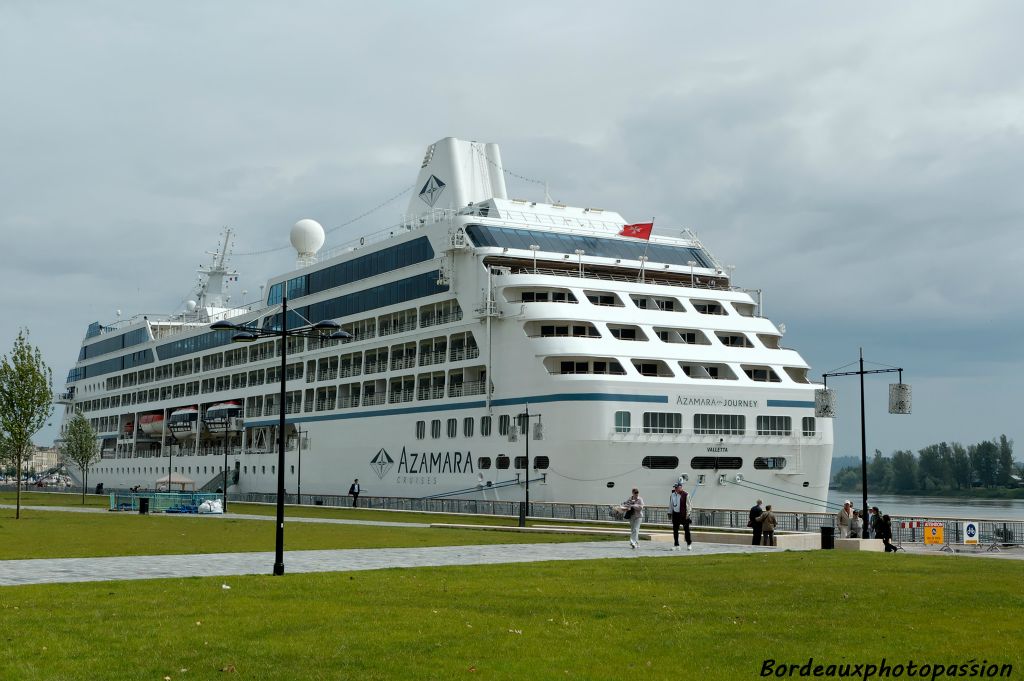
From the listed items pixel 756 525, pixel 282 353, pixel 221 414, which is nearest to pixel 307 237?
pixel 221 414

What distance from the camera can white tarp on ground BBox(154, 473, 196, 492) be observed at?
7007cm

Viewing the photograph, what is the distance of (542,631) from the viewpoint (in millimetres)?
12836

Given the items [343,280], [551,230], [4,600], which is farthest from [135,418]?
[4,600]

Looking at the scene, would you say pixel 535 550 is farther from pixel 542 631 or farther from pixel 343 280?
pixel 343 280

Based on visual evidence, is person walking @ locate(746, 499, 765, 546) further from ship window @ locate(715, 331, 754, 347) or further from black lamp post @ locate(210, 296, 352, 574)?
ship window @ locate(715, 331, 754, 347)

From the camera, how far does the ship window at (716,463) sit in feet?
147

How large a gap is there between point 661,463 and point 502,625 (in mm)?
31556

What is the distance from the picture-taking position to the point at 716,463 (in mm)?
44906

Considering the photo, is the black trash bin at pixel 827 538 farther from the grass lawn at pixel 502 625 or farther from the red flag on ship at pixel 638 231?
the red flag on ship at pixel 638 231

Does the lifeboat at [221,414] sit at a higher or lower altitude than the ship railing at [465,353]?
lower

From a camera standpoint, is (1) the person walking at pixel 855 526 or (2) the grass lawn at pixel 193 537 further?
(1) the person walking at pixel 855 526

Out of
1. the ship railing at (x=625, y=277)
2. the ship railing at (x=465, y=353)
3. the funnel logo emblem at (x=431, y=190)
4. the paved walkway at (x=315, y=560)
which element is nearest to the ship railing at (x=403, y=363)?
the ship railing at (x=465, y=353)

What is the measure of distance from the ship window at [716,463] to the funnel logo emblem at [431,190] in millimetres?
25535

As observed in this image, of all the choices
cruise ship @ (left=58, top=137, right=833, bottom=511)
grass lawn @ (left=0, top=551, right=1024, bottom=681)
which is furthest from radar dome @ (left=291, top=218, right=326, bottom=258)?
grass lawn @ (left=0, top=551, right=1024, bottom=681)
